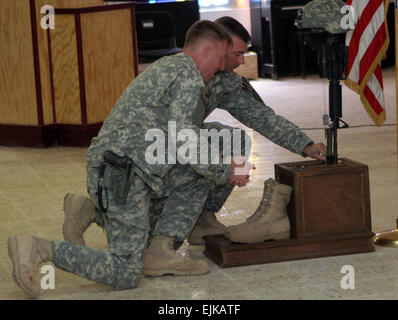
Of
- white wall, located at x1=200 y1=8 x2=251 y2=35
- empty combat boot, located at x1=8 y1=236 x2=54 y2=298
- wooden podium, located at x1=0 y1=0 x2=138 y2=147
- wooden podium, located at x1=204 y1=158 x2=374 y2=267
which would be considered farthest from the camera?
white wall, located at x1=200 y1=8 x2=251 y2=35

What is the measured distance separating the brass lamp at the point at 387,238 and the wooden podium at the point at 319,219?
0.54ft

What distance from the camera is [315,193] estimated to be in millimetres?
3682

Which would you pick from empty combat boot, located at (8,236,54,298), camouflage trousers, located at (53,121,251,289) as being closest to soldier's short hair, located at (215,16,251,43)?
camouflage trousers, located at (53,121,251,289)

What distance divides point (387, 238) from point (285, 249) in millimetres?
517

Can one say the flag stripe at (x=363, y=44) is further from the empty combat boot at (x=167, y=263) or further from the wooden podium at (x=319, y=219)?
the empty combat boot at (x=167, y=263)

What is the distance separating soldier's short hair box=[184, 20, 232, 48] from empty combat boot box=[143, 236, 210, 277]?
0.83 m

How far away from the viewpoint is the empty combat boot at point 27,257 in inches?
128

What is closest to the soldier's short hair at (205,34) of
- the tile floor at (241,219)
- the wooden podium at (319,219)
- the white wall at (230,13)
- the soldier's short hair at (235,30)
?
the soldier's short hair at (235,30)

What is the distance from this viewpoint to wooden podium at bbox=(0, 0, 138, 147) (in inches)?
267

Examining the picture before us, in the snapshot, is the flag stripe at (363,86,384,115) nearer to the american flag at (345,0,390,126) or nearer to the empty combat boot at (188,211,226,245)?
the american flag at (345,0,390,126)

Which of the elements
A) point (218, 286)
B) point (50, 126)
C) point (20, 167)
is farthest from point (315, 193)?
point (50, 126)

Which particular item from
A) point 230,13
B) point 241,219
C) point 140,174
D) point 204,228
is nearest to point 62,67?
point 241,219

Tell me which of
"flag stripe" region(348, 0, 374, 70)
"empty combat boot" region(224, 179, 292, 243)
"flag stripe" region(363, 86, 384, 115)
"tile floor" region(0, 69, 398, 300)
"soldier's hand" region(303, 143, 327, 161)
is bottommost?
"tile floor" region(0, 69, 398, 300)

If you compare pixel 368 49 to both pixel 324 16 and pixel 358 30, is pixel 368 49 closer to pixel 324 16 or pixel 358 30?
pixel 358 30
